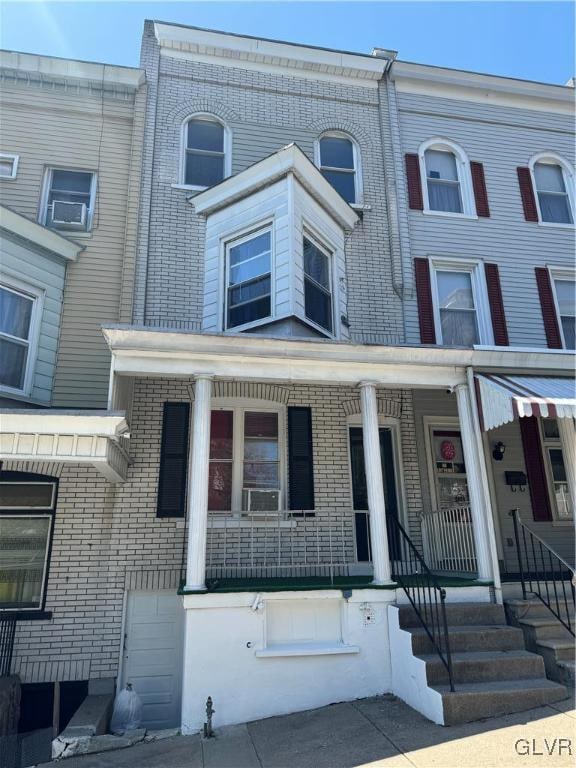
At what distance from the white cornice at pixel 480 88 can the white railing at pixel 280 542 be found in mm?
8984

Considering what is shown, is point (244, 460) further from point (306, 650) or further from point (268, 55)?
point (268, 55)

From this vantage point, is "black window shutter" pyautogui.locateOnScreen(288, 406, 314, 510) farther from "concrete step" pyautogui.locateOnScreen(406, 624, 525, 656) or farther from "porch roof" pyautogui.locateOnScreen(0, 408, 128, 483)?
"porch roof" pyautogui.locateOnScreen(0, 408, 128, 483)

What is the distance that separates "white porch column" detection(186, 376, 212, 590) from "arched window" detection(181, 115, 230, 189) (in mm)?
4887

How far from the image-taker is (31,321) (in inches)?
314

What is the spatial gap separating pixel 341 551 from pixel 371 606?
1.76 m

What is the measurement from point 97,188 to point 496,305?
7383mm

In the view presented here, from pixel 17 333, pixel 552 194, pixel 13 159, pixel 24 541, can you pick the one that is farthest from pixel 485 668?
pixel 13 159

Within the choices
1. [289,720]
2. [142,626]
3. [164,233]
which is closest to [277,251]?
[164,233]

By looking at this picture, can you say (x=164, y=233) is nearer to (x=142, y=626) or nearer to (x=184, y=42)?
(x=184, y=42)

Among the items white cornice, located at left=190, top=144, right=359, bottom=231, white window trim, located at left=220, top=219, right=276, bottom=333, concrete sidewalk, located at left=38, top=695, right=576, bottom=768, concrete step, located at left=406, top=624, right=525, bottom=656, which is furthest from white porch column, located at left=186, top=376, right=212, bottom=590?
white cornice, located at left=190, top=144, right=359, bottom=231

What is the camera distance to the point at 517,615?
20.0 ft

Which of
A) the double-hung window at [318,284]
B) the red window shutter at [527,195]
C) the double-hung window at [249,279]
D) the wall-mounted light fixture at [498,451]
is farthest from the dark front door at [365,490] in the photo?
the red window shutter at [527,195]

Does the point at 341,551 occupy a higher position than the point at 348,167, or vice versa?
the point at 348,167

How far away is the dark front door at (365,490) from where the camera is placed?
802 centimetres
